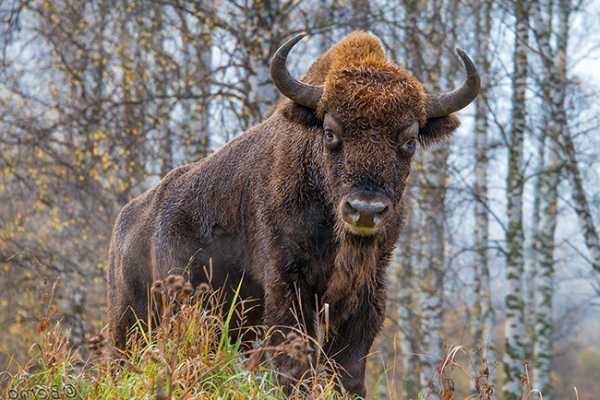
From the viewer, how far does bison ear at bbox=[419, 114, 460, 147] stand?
5895mm

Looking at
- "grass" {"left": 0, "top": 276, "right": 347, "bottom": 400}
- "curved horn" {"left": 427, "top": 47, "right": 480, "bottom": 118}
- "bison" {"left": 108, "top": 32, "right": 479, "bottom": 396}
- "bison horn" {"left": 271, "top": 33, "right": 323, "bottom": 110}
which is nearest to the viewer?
"grass" {"left": 0, "top": 276, "right": 347, "bottom": 400}

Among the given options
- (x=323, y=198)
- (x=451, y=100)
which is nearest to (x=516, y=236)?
(x=451, y=100)

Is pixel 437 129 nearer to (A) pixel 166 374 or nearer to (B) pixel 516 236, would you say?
(A) pixel 166 374

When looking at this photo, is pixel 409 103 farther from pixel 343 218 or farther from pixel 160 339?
pixel 160 339

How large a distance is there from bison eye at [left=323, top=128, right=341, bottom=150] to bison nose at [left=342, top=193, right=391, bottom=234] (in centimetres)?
57

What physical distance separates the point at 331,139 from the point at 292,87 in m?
0.54

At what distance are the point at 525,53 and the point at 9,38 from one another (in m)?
7.74

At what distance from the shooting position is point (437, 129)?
5.91 metres

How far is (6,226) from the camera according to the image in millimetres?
15695

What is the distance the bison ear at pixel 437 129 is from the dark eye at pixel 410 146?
36 centimetres

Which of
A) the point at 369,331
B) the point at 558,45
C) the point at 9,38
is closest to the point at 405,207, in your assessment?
the point at 369,331

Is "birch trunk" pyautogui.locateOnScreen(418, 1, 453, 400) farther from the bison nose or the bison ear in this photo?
the bison nose

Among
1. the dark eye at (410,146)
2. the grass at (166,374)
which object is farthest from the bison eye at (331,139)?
the grass at (166,374)

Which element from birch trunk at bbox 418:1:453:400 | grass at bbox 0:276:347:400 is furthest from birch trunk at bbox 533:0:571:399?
grass at bbox 0:276:347:400
